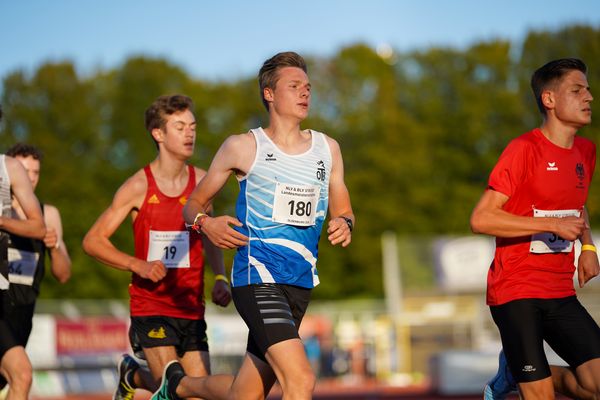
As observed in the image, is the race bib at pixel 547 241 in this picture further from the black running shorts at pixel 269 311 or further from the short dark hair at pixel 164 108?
the short dark hair at pixel 164 108

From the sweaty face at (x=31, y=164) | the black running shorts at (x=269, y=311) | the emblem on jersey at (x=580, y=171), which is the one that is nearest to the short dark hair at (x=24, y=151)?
the sweaty face at (x=31, y=164)

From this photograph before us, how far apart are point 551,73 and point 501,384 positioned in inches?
89.0

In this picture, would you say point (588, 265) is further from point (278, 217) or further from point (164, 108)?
point (164, 108)

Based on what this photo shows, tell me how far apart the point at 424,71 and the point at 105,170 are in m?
17.6

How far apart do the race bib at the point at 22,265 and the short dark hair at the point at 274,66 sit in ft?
10.8

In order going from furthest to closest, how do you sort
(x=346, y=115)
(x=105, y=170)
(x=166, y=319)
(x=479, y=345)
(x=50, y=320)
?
1. (x=346, y=115)
2. (x=105, y=170)
3. (x=479, y=345)
4. (x=50, y=320)
5. (x=166, y=319)

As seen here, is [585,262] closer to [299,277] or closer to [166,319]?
[299,277]

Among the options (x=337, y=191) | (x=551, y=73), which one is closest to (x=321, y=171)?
(x=337, y=191)

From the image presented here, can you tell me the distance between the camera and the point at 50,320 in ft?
80.5

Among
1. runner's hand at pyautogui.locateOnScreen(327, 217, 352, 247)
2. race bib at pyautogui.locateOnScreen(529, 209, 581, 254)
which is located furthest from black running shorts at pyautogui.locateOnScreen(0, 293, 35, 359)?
race bib at pyautogui.locateOnScreen(529, 209, 581, 254)


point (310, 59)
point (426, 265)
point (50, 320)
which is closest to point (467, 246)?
point (426, 265)

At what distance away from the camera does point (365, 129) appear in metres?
54.1

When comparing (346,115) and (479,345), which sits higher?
(346,115)

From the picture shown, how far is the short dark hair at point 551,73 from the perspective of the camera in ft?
23.9
